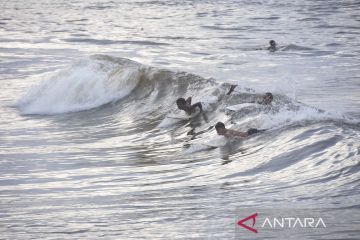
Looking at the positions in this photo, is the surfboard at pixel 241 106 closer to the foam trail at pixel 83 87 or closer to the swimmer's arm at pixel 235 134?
the swimmer's arm at pixel 235 134

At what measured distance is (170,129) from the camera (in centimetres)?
1584

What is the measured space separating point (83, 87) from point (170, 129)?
5.94m

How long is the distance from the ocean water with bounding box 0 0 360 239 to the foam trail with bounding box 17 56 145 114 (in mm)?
54

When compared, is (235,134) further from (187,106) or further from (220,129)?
(187,106)

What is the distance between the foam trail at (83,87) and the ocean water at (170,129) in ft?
0.18

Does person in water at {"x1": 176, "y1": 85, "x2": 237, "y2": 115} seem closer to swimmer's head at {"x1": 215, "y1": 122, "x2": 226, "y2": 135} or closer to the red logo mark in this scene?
swimmer's head at {"x1": 215, "y1": 122, "x2": 226, "y2": 135}

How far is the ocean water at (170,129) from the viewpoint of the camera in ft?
29.6

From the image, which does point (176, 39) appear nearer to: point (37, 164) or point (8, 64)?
point (8, 64)

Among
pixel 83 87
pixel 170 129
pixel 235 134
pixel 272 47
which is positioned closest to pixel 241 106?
pixel 170 129

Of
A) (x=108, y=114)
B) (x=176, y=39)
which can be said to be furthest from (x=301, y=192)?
(x=176, y=39)

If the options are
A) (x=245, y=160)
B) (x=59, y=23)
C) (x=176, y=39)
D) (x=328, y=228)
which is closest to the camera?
(x=328, y=228)

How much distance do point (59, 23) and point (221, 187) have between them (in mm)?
29286

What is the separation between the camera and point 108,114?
18688 mm

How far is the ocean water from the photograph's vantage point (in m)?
9.01
